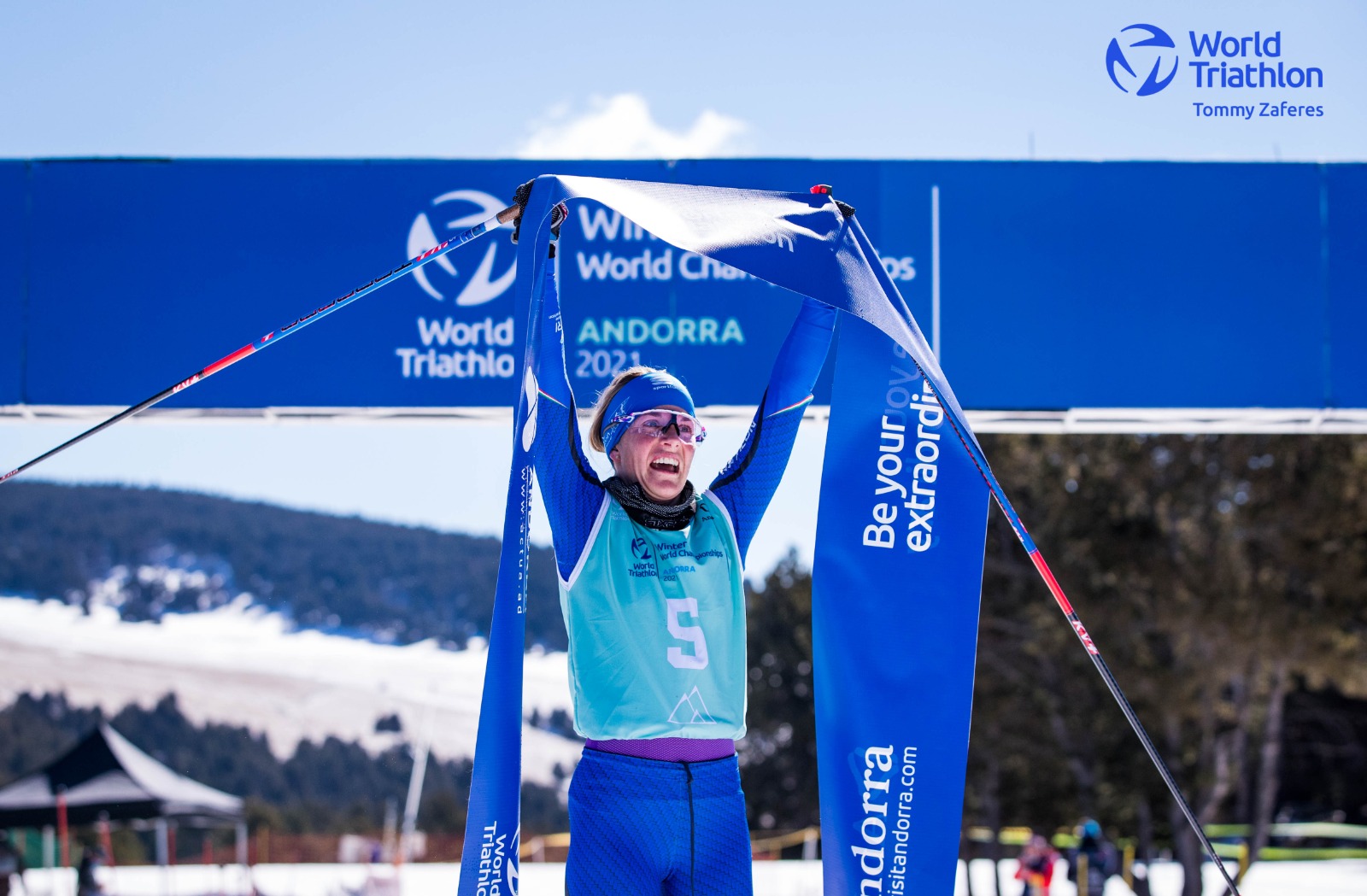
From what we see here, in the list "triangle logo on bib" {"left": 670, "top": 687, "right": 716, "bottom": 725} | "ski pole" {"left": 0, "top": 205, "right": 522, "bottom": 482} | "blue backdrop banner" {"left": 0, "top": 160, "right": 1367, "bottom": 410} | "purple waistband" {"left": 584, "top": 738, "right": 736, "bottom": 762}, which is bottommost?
"purple waistband" {"left": 584, "top": 738, "right": 736, "bottom": 762}

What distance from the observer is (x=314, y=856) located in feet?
115

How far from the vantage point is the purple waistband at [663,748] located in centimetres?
305

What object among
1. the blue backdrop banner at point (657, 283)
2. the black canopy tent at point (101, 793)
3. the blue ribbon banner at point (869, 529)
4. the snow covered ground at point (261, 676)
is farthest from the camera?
the snow covered ground at point (261, 676)

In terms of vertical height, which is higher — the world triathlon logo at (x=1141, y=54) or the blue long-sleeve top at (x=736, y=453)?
the world triathlon logo at (x=1141, y=54)

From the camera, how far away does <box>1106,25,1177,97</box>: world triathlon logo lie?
6922mm

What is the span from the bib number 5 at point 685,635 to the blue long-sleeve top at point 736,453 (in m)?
0.26

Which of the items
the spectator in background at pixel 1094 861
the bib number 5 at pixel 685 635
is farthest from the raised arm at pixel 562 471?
the spectator in background at pixel 1094 861

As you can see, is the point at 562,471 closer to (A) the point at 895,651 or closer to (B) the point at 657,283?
(A) the point at 895,651

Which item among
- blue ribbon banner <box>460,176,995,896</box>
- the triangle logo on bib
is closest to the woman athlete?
the triangle logo on bib

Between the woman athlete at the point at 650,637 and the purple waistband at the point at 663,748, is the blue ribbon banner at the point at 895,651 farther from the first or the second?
the purple waistband at the point at 663,748

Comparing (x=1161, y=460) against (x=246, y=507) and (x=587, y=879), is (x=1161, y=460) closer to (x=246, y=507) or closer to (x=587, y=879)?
(x=587, y=879)

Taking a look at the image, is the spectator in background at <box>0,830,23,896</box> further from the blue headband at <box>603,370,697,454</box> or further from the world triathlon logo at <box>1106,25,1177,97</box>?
the blue headband at <box>603,370,697,454</box>

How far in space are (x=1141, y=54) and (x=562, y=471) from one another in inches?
196

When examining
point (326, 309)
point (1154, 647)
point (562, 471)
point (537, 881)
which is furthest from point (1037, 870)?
point (562, 471)
